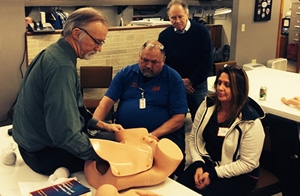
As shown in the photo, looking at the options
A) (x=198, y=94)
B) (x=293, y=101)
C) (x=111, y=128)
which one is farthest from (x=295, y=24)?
(x=111, y=128)

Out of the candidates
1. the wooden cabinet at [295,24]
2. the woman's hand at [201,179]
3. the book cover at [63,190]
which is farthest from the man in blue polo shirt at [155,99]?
the wooden cabinet at [295,24]

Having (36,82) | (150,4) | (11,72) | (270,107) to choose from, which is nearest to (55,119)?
(36,82)

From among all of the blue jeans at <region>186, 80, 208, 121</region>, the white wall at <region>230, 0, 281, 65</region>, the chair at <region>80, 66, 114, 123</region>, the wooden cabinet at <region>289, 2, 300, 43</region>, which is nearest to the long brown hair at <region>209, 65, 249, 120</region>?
the blue jeans at <region>186, 80, 208, 121</region>

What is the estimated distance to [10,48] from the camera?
411 cm

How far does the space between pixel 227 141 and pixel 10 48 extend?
2693 millimetres

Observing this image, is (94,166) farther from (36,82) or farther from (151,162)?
(36,82)

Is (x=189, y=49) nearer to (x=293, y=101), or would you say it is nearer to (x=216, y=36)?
(x=293, y=101)

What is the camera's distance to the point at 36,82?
5.76 feet

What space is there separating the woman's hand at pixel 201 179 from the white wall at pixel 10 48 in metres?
2.56

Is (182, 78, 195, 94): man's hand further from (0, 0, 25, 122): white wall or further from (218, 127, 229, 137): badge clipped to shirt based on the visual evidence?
(0, 0, 25, 122): white wall

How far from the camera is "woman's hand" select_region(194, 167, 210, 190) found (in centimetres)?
235

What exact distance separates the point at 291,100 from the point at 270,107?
0.18m

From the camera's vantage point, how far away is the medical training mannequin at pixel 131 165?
1.76 metres

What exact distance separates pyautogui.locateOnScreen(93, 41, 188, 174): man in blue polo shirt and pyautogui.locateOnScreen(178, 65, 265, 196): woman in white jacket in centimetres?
25
